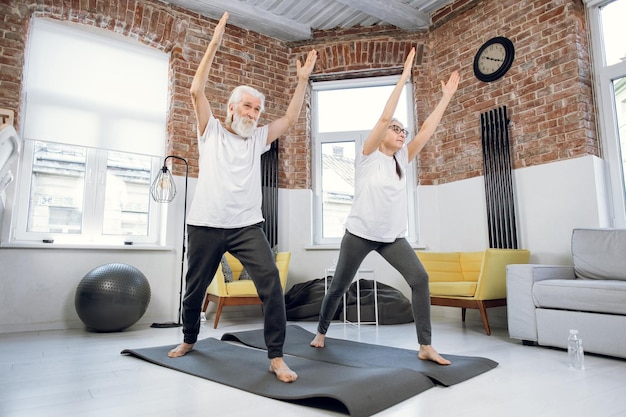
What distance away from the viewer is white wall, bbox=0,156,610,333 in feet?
12.5

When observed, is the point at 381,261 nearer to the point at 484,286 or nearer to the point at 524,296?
the point at 484,286

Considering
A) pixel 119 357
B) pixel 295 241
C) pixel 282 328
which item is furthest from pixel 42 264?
pixel 282 328

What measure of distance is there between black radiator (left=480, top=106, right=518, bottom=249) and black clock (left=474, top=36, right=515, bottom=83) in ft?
1.37

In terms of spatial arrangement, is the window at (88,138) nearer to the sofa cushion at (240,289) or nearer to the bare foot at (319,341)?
the sofa cushion at (240,289)

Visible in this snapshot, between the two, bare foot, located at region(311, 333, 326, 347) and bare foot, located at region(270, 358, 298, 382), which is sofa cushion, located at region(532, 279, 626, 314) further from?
bare foot, located at region(270, 358, 298, 382)

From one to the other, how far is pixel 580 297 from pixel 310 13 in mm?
4302

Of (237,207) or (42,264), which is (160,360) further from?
(42,264)

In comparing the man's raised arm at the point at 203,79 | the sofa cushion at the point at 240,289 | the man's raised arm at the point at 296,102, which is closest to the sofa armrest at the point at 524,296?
the man's raised arm at the point at 296,102

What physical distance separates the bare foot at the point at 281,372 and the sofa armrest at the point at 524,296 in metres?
1.91

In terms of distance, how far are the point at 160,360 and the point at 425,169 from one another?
382cm

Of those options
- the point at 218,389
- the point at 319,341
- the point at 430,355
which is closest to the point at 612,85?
the point at 430,355

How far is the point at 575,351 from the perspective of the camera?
243 centimetres

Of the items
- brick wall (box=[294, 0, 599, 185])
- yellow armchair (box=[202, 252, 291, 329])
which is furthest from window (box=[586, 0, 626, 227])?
yellow armchair (box=[202, 252, 291, 329])

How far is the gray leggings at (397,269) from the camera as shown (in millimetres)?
2385
